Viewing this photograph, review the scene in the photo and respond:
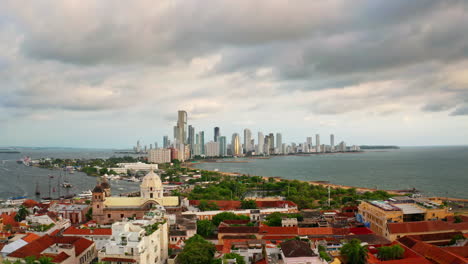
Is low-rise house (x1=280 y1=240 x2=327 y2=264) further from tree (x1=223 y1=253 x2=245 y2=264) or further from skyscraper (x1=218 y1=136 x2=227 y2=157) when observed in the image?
skyscraper (x1=218 y1=136 x2=227 y2=157)

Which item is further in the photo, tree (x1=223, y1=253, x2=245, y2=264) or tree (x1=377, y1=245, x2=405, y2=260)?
tree (x1=377, y1=245, x2=405, y2=260)

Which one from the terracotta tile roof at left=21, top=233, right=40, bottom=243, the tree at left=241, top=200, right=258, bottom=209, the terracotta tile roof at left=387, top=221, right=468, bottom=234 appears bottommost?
the tree at left=241, top=200, right=258, bottom=209

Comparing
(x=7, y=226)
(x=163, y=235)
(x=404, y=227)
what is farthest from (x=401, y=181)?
(x=7, y=226)

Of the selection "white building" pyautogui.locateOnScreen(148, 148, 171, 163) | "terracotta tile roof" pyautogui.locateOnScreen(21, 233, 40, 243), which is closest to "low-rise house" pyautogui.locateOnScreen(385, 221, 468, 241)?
"terracotta tile roof" pyautogui.locateOnScreen(21, 233, 40, 243)

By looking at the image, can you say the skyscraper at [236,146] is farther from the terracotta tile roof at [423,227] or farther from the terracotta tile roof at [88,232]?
the terracotta tile roof at [88,232]

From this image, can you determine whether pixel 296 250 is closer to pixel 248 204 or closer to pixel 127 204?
pixel 127 204

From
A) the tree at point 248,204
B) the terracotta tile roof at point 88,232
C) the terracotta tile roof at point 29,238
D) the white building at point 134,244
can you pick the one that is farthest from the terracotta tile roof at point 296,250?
the tree at point 248,204

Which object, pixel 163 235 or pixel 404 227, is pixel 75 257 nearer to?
pixel 163 235
